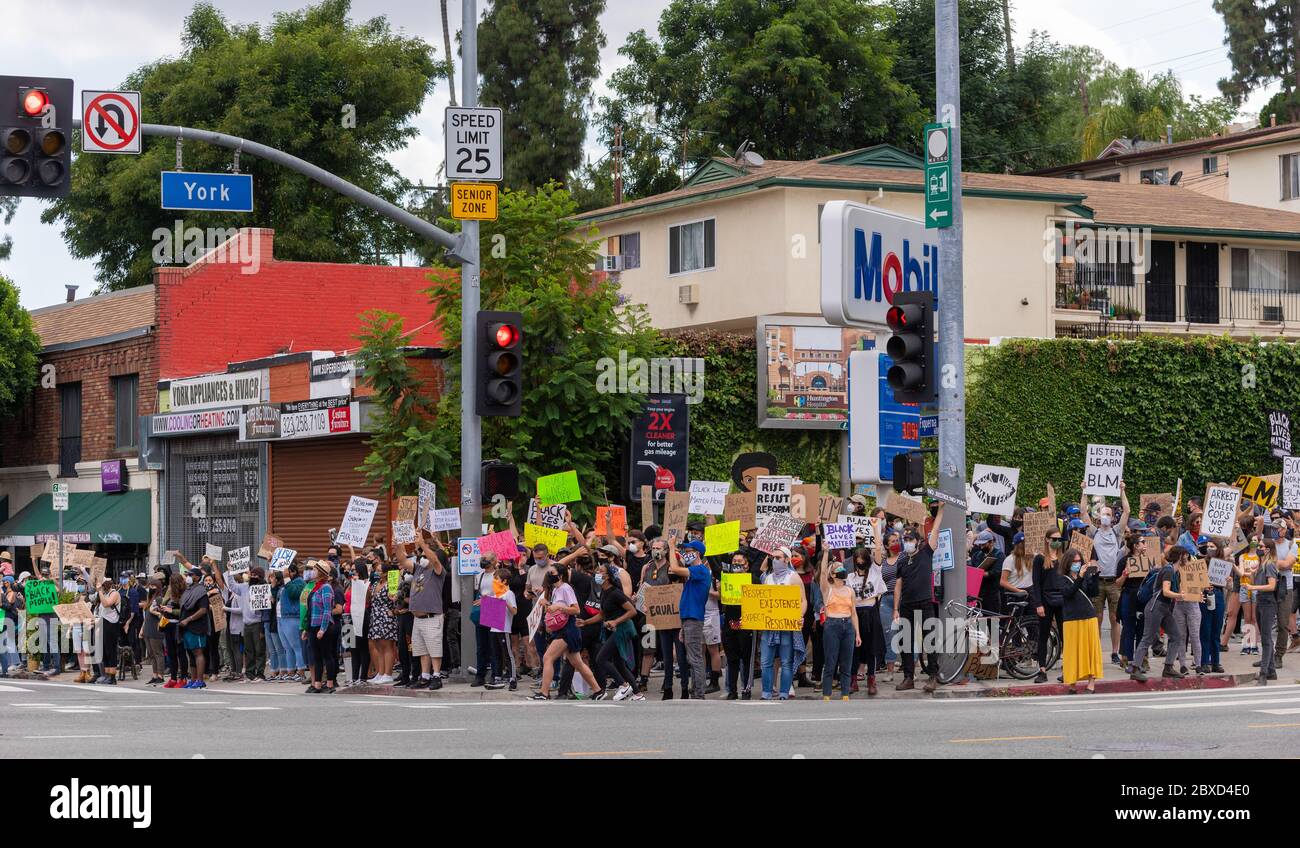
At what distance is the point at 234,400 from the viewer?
117ft

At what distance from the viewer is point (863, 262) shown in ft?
70.3

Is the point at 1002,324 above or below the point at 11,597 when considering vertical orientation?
above

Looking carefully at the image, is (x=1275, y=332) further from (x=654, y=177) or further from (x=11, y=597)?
(x=11, y=597)

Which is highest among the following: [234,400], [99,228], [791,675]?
[99,228]

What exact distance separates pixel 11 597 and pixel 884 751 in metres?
21.0

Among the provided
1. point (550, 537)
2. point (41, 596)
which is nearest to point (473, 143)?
point (550, 537)

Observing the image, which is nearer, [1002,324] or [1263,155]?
[1002,324]

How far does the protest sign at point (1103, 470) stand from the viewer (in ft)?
84.4

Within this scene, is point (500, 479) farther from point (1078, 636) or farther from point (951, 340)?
point (1078, 636)

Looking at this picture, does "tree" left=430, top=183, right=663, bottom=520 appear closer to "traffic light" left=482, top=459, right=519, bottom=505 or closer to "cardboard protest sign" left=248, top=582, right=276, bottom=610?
"cardboard protest sign" left=248, top=582, right=276, bottom=610

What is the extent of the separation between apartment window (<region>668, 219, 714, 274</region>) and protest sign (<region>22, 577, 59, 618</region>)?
16.3m

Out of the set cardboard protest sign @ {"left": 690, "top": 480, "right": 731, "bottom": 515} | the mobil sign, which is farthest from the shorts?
the mobil sign
